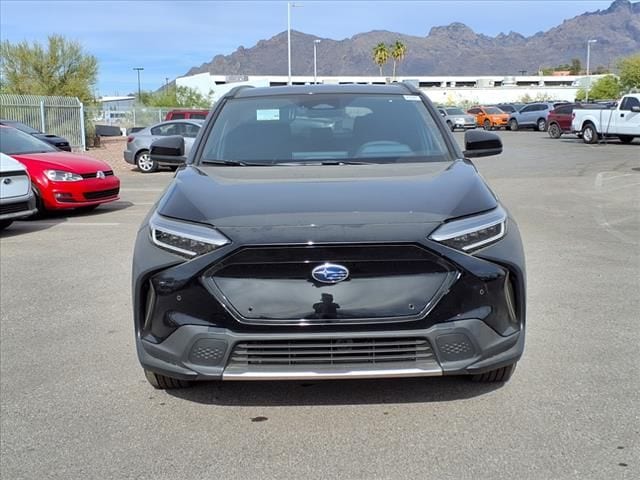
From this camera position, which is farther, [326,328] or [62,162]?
[62,162]

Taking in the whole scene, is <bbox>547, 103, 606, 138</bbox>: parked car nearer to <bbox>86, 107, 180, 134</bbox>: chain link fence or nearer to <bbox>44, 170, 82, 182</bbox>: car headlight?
<bbox>86, 107, 180, 134</bbox>: chain link fence

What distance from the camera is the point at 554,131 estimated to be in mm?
34250

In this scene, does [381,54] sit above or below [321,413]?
above

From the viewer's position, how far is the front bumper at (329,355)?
318cm

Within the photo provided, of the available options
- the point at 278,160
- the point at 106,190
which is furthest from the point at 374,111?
the point at 106,190

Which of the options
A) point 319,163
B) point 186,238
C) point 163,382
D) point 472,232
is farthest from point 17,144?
Answer: point 472,232

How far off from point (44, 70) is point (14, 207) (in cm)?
2711

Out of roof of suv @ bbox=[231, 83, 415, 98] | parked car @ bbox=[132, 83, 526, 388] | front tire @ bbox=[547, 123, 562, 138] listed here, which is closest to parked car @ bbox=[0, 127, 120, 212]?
roof of suv @ bbox=[231, 83, 415, 98]

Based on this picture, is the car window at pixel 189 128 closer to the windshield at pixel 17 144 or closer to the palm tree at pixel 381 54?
the windshield at pixel 17 144

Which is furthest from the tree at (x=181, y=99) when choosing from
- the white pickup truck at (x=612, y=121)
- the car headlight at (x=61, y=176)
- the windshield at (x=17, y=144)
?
the car headlight at (x=61, y=176)

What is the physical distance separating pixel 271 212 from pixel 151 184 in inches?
559

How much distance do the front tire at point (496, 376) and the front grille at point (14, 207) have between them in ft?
24.6

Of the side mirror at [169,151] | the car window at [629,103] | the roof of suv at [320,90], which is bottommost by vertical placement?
the side mirror at [169,151]

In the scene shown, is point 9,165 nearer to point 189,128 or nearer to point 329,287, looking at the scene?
point 329,287
